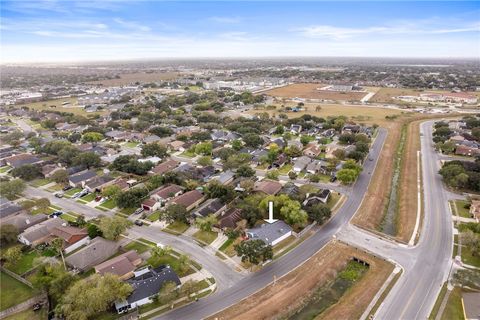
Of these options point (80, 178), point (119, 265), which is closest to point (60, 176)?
point (80, 178)

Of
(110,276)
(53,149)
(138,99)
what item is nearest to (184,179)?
(110,276)

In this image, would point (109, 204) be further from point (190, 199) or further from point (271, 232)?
point (271, 232)

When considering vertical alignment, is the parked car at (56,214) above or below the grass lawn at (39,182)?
below

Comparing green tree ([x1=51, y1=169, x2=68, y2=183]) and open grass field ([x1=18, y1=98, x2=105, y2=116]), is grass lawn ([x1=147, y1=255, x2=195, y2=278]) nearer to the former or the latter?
green tree ([x1=51, y1=169, x2=68, y2=183])

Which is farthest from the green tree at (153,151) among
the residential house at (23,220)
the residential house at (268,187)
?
the residential house at (23,220)

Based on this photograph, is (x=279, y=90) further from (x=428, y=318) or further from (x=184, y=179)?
(x=428, y=318)

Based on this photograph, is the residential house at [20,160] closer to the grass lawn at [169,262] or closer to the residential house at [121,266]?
the residential house at [121,266]

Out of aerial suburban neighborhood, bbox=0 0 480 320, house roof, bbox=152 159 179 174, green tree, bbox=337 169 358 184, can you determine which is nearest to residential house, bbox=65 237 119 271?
aerial suburban neighborhood, bbox=0 0 480 320
